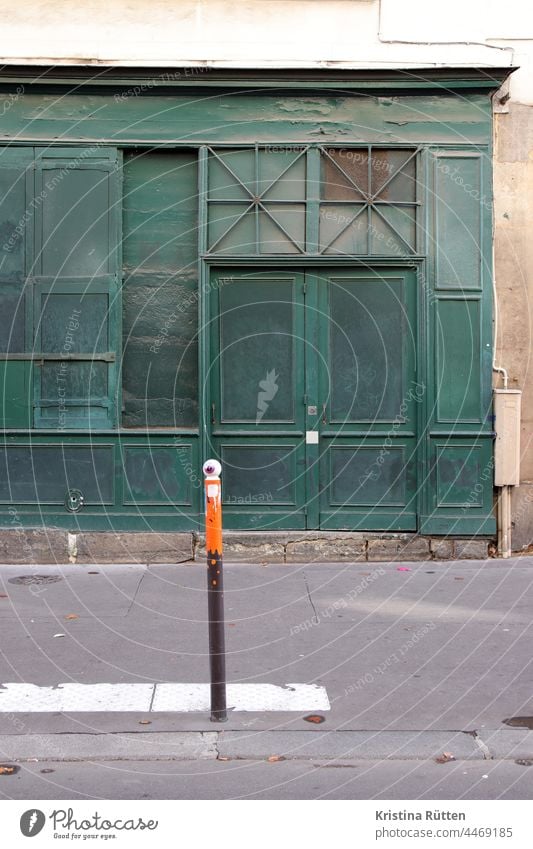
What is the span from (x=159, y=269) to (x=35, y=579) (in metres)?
3.33

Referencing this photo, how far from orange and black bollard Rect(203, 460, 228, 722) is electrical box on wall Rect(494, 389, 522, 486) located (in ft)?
17.0

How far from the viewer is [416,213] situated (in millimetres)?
10430

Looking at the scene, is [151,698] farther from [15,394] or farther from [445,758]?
[15,394]

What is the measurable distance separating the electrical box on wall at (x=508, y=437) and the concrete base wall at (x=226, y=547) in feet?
2.57

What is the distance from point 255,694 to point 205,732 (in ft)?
2.36

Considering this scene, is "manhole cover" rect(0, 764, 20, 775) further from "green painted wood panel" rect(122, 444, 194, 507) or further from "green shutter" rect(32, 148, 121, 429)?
"green shutter" rect(32, 148, 121, 429)

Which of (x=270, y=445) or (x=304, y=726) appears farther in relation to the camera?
(x=270, y=445)

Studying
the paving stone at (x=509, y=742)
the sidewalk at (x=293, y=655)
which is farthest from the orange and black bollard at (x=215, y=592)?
A: the paving stone at (x=509, y=742)

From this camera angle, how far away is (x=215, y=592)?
5.75m

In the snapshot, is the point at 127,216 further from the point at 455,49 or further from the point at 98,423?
the point at 455,49

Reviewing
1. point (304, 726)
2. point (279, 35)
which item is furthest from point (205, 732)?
point (279, 35)

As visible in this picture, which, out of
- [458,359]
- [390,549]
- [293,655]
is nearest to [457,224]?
[458,359]

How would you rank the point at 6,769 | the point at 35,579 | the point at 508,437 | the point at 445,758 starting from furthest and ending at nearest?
the point at 508,437 → the point at 35,579 → the point at 445,758 → the point at 6,769

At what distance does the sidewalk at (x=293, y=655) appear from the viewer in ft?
18.1
